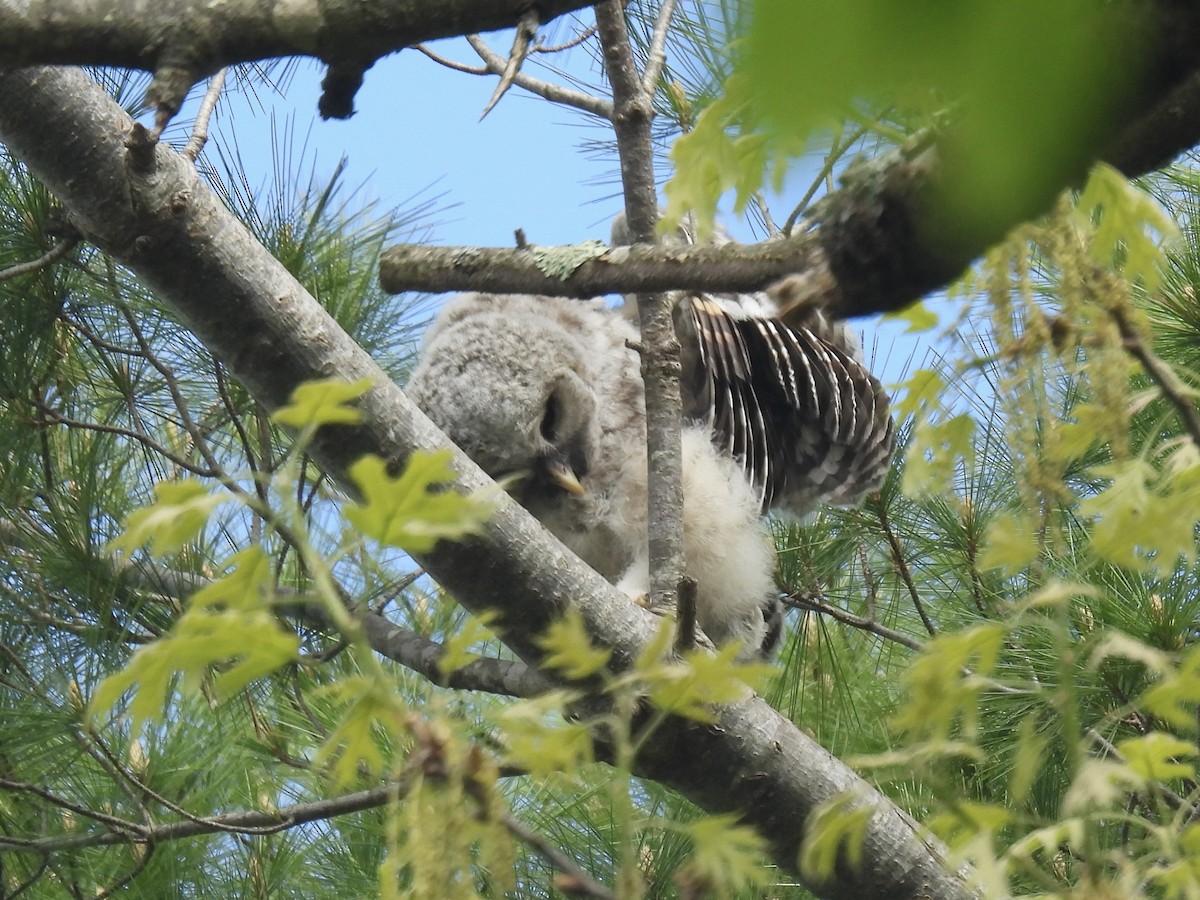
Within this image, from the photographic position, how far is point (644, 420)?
2270mm

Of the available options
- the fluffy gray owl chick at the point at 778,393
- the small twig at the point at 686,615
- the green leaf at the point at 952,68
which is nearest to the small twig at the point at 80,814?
the small twig at the point at 686,615

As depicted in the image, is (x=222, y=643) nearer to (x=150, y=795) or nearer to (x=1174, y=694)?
(x=1174, y=694)

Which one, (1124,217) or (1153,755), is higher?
(1124,217)

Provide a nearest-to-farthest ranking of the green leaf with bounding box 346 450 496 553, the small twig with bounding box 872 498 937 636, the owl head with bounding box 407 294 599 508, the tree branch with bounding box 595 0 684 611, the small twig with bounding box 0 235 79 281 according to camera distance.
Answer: the green leaf with bounding box 346 450 496 553 < the tree branch with bounding box 595 0 684 611 < the small twig with bounding box 0 235 79 281 < the owl head with bounding box 407 294 599 508 < the small twig with bounding box 872 498 937 636

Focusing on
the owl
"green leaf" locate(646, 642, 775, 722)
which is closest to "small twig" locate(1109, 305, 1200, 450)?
"green leaf" locate(646, 642, 775, 722)

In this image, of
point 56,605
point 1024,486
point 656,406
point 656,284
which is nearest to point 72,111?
point 656,284

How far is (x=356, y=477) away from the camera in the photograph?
62cm

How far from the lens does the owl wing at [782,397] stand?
229cm

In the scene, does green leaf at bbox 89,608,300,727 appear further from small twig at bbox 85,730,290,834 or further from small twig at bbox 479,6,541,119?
small twig at bbox 85,730,290,834

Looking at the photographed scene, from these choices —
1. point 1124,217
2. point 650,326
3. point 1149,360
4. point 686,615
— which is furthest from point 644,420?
point 1149,360

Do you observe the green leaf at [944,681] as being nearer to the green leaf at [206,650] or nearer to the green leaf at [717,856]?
the green leaf at [717,856]

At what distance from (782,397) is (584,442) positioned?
45 cm

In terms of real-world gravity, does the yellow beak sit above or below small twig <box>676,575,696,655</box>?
above

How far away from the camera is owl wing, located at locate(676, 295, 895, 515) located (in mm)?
2293
